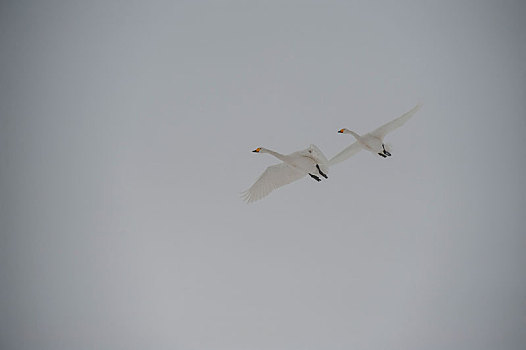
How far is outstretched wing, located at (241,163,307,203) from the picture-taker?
978 cm

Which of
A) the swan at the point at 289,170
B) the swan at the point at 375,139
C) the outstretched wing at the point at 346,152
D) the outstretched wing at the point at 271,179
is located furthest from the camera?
the outstretched wing at the point at 346,152

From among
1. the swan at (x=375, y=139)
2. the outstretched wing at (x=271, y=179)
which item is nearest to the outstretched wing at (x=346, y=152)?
the swan at (x=375, y=139)

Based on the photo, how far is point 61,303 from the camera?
2369cm

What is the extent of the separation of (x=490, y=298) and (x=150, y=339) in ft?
47.4

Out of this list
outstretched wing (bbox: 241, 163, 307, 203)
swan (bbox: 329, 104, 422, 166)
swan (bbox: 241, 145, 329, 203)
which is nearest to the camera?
swan (bbox: 241, 145, 329, 203)

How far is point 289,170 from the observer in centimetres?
977

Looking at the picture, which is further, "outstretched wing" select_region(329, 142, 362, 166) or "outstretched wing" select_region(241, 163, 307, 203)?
"outstretched wing" select_region(329, 142, 362, 166)

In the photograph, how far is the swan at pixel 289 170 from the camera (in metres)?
8.95

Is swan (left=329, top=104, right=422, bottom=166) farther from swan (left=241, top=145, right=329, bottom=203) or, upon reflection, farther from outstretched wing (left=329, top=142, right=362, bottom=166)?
swan (left=241, top=145, right=329, bottom=203)

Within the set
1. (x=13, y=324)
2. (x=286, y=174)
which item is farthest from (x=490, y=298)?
(x=13, y=324)

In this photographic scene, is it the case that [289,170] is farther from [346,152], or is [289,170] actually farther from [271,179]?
[346,152]

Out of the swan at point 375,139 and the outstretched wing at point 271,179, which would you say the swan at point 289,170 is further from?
the swan at point 375,139

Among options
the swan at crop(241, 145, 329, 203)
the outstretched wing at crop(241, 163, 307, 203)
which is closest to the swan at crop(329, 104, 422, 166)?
the swan at crop(241, 145, 329, 203)

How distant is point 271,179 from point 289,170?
44 centimetres
